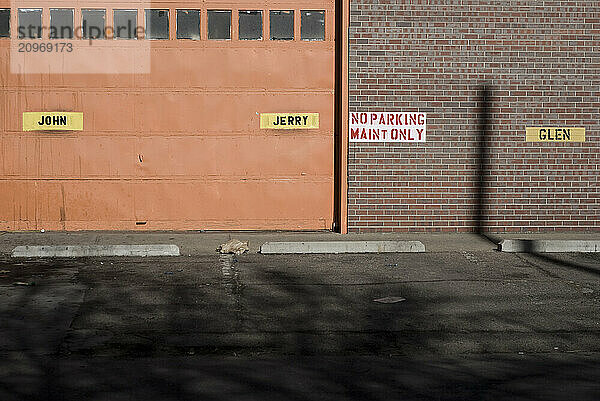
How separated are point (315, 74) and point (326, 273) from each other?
4210 mm

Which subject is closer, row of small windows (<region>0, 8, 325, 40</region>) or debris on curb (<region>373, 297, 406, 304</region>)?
debris on curb (<region>373, 297, 406, 304</region>)

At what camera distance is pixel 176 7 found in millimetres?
13930

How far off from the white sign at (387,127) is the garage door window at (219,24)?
2187mm

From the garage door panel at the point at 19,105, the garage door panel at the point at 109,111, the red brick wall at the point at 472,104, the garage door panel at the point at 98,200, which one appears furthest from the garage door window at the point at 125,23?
the red brick wall at the point at 472,104

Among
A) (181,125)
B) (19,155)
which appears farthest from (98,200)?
(181,125)

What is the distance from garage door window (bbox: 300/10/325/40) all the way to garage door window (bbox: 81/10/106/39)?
2.87 metres

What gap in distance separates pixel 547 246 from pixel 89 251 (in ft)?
19.1

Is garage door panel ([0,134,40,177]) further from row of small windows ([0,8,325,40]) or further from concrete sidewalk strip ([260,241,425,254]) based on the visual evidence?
concrete sidewalk strip ([260,241,425,254])

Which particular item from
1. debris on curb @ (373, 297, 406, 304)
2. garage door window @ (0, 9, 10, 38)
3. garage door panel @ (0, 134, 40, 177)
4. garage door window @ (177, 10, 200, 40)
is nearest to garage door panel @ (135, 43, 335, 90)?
garage door window @ (177, 10, 200, 40)

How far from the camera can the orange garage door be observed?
45.6 ft

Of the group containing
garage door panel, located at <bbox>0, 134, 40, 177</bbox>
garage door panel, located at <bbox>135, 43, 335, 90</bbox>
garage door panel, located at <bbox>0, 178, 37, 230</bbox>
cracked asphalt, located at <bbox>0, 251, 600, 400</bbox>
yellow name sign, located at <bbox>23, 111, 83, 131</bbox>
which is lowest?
cracked asphalt, located at <bbox>0, 251, 600, 400</bbox>

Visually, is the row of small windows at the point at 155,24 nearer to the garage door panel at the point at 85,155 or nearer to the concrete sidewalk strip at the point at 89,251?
the garage door panel at the point at 85,155

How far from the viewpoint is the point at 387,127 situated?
13.9 metres

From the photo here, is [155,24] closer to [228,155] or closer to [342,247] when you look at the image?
[228,155]
